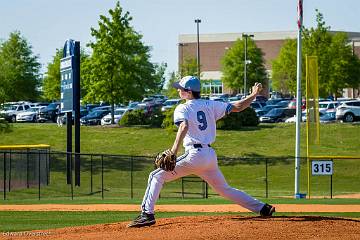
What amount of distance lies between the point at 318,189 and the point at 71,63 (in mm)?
10952

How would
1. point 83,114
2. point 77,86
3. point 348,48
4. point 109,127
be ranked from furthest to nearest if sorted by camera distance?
point 348,48
point 83,114
point 109,127
point 77,86

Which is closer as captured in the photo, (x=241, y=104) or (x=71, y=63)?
(x=241, y=104)

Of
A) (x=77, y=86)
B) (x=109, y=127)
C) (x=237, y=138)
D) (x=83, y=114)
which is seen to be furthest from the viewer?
(x=83, y=114)

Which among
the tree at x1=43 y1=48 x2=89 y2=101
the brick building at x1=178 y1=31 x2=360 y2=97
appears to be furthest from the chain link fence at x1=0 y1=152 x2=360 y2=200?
the brick building at x1=178 y1=31 x2=360 y2=97

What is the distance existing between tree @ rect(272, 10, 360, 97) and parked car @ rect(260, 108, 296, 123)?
312 cm

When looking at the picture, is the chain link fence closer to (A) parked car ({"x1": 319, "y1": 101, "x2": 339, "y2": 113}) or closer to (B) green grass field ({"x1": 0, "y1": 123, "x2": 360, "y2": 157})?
(B) green grass field ({"x1": 0, "y1": 123, "x2": 360, "y2": 157})

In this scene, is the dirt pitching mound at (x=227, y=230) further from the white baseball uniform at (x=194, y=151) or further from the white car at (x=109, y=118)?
the white car at (x=109, y=118)

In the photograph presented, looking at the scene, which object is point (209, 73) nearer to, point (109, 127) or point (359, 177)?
point (109, 127)

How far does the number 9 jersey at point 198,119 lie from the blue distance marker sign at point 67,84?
75.0 feet

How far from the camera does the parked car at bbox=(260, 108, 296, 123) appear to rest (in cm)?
6269

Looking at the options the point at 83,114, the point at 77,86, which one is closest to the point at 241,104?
the point at 77,86

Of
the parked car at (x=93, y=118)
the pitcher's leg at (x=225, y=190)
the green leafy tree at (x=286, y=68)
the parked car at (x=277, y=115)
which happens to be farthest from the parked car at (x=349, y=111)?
the pitcher's leg at (x=225, y=190)

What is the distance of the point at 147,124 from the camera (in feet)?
193

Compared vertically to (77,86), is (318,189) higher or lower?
lower
